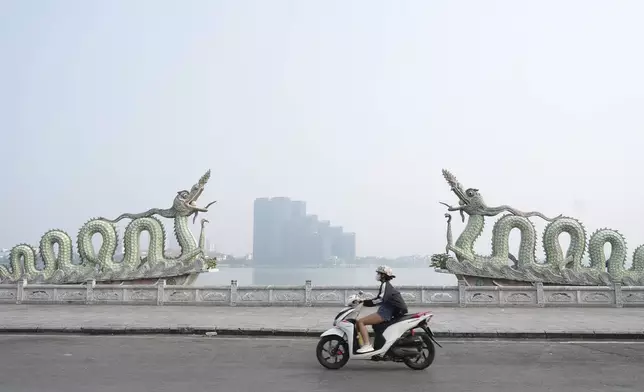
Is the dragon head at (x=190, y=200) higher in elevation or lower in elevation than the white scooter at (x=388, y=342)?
higher

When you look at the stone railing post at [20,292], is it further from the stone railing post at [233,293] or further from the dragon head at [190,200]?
the stone railing post at [233,293]

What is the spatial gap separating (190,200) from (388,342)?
15487 millimetres

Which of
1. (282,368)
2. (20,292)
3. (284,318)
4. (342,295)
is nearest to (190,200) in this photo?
(20,292)

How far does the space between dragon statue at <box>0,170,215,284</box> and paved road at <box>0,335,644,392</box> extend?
393 inches

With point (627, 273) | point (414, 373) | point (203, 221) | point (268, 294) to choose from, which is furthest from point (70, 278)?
point (627, 273)

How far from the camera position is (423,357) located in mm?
7801

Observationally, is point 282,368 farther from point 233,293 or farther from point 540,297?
point 540,297

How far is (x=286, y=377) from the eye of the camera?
280 inches

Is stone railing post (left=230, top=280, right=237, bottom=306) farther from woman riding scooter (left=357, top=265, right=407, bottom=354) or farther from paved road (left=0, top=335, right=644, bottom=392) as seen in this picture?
woman riding scooter (left=357, top=265, right=407, bottom=354)

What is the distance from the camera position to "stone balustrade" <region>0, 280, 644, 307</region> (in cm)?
1669

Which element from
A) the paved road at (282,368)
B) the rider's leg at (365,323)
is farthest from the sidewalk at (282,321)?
the rider's leg at (365,323)

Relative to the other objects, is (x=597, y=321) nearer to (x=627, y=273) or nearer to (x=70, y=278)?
(x=627, y=273)

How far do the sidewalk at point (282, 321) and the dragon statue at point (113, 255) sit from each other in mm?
3682

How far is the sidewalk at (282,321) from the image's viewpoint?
36.9 feet
